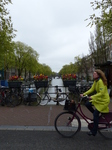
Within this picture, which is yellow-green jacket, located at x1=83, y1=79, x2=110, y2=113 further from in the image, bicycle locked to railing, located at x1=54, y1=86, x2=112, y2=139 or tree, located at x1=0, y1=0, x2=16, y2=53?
tree, located at x1=0, y1=0, x2=16, y2=53

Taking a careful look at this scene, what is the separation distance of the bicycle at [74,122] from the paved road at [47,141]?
0.52ft

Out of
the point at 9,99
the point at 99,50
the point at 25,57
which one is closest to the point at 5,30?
the point at 9,99

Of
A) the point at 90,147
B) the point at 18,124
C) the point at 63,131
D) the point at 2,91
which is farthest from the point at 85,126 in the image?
the point at 2,91

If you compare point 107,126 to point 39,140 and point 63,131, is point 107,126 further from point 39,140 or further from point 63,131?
point 39,140

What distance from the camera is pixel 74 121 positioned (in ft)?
14.2

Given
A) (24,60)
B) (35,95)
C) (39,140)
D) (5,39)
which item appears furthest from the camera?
(24,60)

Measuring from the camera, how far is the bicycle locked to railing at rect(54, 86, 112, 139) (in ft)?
13.7

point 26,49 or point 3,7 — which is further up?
point 26,49

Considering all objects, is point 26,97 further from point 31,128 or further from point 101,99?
point 101,99

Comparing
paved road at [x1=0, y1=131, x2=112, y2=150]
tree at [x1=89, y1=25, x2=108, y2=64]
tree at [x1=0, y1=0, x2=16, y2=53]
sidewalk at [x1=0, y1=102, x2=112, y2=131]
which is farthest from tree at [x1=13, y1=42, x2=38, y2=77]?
paved road at [x1=0, y1=131, x2=112, y2=150]

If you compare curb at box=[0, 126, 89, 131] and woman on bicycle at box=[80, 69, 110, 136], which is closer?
woman on bicycle at box=[80, 69, 110, 136]

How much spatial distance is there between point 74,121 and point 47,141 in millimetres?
829

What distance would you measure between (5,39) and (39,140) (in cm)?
1032

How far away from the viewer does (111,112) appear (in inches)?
163
